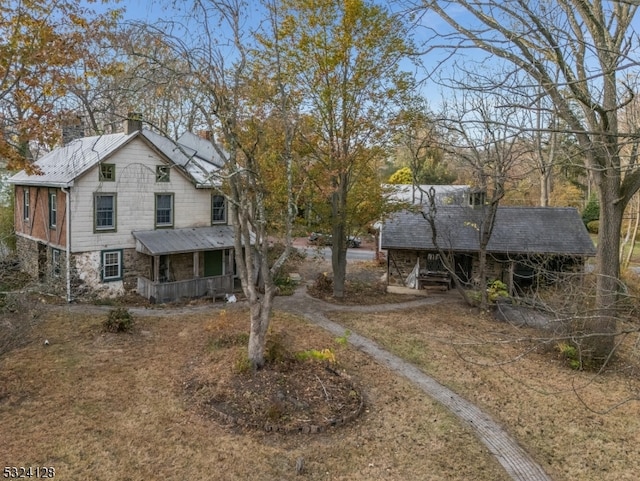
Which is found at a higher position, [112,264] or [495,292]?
[112,264]

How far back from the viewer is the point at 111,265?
60.5 ft

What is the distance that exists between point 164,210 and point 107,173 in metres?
2.84

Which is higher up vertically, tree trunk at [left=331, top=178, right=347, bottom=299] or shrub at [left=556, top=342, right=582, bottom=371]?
tree trunk at [left=331, top=178, right=347, bottom=299]

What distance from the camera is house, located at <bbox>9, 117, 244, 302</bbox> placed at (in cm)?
1745

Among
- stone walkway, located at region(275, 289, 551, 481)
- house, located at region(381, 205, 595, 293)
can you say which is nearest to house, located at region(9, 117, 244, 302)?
stone walkway, located at region(275, 289, 551, 481)

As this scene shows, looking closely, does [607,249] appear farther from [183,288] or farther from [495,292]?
[183,288]

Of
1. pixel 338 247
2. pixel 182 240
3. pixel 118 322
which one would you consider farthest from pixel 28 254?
pixel 338 247

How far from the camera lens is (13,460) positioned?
7316 mm

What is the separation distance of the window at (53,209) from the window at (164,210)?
3883 mm

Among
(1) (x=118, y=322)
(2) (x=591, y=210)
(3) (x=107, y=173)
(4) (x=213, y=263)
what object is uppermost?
(3) (x=107, y=173)

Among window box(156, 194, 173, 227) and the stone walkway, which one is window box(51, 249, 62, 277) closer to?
window box(156, 194, 173, 227)

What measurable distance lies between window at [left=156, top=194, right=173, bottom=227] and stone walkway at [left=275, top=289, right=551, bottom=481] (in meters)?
6.41

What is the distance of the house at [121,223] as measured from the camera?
17.5m

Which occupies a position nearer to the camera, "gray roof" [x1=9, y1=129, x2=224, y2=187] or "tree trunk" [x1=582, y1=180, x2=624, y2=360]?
"tree trunk" [x1=582, y1=180, x2=624, y2=360]
